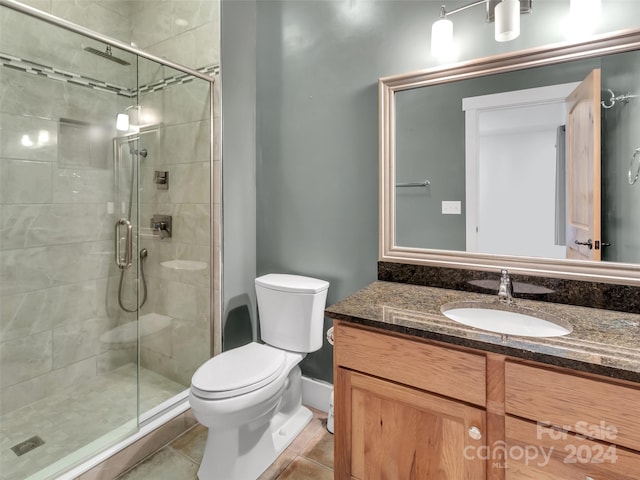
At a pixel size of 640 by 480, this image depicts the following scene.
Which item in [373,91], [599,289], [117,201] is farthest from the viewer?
[117,201]

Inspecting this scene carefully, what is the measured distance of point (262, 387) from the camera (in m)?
1.34

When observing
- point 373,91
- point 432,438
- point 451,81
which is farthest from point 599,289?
point 373,91

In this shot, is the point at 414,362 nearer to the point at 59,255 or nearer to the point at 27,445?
the point at 27,445

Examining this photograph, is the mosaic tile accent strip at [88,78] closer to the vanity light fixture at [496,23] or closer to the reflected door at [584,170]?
the vanity light fixture at [496,23]

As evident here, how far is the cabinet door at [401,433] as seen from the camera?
928mm

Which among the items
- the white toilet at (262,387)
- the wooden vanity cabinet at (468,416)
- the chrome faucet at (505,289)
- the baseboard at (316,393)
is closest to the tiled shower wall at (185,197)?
the white toilet at (262,387)

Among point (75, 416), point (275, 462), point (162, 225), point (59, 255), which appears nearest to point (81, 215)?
point (59, 255)

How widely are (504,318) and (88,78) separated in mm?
2333

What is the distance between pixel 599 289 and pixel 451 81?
986 millimetres

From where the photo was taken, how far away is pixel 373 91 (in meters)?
1.62

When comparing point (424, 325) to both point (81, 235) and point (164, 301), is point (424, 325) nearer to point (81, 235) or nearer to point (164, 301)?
point (164, 301)

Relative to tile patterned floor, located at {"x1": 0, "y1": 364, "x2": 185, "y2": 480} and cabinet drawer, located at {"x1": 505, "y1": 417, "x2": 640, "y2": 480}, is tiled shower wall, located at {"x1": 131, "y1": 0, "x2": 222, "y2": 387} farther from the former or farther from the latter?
cabinet drawer, located at {"x1": 505, "y1": 417, "x2": 640, "y2": 480}

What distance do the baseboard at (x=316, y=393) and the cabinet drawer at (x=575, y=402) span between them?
1169mm

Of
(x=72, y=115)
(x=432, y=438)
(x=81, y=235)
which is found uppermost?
(x=72, y=115)
